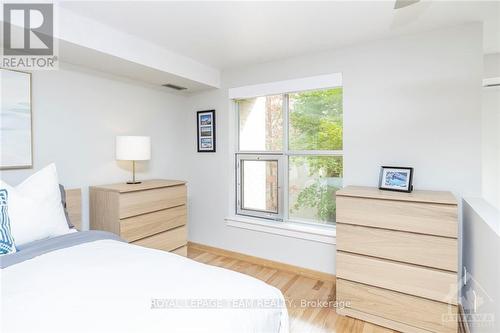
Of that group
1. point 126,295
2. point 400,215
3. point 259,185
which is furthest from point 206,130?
point 126,295

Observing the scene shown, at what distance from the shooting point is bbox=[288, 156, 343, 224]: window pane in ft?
9.27

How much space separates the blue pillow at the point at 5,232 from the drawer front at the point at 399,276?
84.9 inches

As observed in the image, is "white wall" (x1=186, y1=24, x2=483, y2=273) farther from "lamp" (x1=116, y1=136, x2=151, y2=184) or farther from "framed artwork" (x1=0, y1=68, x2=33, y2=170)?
"framed artwork" (x1=0, y1=68, x2=33, y2=170)

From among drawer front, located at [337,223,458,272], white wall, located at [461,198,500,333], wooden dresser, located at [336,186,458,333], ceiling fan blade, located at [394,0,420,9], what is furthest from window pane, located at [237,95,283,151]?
white wall, located at [461,198,500,333]

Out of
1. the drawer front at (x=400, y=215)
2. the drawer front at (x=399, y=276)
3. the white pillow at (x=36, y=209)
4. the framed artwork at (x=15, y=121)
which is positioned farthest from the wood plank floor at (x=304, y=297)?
the framed artwork at (x=15, y=121)

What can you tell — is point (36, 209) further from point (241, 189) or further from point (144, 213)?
point (241, 189)

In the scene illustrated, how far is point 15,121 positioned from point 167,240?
5.35 ft

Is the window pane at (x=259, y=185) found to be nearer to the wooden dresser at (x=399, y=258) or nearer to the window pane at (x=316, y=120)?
the window pane at (x=316, y=120)

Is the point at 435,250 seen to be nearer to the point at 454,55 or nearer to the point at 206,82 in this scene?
the point at 454,55

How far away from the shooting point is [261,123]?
326cm

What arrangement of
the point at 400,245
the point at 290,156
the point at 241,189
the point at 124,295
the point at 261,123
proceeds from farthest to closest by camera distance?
the point at 241,189 → the point at 261,123 → the point at 290,156 → the point at 400,245 → the point at 124,295

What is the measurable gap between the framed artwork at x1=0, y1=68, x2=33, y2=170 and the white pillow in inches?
18.6

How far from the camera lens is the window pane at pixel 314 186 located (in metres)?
2.82

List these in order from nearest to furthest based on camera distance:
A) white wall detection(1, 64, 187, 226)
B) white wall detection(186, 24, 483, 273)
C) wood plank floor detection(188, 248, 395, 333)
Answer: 1. wood plank floor detection(188, 248, 395, 333)
2. white wall detection(186, 24, 483, 273)
3. white wall detection(1, 64, 187, 226)
